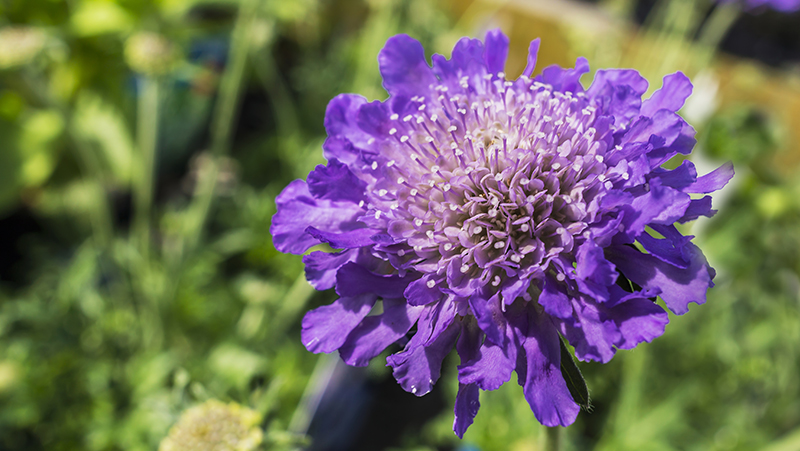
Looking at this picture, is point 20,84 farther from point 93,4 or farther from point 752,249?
point 752,249

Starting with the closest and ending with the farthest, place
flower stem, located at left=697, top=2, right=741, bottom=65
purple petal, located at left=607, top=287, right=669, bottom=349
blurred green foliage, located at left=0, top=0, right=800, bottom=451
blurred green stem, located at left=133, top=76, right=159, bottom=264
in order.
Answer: purple petal, located at left=607, top=287, right=669, bottom=349
blurred green foliage, located at left=0, top=0, right=800, bottom=451
blurred green stem, located at left=133, top=76, right=159, bottom=264
flower stem, located at left=697, top=2, right=741, bottom=65

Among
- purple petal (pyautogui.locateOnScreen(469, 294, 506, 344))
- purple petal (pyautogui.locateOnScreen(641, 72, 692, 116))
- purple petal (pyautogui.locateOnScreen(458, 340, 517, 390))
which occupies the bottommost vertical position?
purple petal (pyautogui.locateOnScreen(458, 340, 517, 390))

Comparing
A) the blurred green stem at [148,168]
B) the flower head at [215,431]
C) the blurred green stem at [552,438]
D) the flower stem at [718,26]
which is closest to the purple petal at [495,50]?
the blurred green stem at [552,438]

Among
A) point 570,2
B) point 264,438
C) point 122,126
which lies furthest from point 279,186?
point 570,2

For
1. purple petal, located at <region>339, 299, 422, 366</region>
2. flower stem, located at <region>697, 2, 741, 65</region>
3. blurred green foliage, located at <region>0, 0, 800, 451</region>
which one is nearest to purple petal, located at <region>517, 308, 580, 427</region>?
purple petal, located at <region>339, 299, 422, 366</region>

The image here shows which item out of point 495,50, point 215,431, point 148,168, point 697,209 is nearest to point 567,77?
point 495,50

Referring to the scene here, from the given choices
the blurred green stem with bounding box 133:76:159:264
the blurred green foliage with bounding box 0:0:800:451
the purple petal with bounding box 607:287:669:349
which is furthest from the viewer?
the blurred green stem with bounding box 133:76:159:264

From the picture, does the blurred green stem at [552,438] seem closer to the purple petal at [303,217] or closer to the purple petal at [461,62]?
the purple petal at [303,217]

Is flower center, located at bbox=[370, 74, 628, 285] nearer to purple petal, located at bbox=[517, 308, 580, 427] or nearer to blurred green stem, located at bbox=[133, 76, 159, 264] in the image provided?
purple petal, located at bbox=[517, 308, 580, 427]
